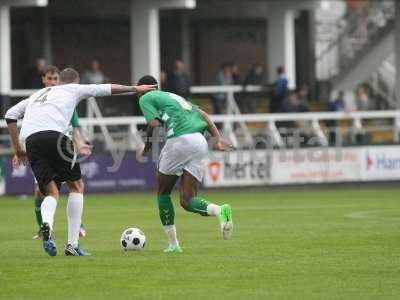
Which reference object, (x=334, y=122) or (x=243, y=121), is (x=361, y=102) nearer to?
(x=334, y=122)

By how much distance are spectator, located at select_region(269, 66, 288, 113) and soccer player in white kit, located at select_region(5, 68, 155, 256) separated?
1966cm

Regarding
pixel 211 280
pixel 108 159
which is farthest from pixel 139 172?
pixel 211 280

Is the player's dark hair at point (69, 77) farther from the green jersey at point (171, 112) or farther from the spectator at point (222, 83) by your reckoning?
the spectator at point (222, 83)

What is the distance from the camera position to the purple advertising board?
1148 inches

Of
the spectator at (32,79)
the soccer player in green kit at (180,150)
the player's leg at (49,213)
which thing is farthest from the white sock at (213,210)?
the spectator at (32,79)

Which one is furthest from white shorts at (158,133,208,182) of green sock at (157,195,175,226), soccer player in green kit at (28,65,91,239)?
soccer player in green kit at (28,65,91,239)

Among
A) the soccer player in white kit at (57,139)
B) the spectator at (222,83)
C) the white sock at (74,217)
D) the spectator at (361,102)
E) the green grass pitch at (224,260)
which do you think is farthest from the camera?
the spectator at (361,102)

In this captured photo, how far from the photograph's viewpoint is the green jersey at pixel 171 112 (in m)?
13.9

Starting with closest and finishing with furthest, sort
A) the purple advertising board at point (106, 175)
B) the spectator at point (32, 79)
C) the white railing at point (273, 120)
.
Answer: the purple advertising board at point (106, 175), the white railing at point (273, 120), the spectator at point (32, 79)

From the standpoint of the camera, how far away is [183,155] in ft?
46.1

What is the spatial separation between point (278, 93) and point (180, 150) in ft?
64.3

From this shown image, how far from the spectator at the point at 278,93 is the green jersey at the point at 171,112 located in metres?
19.1

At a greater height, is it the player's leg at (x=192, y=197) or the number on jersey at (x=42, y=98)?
the number on jersey at (x=42, y=98)

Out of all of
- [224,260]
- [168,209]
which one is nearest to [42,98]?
[168,209]
